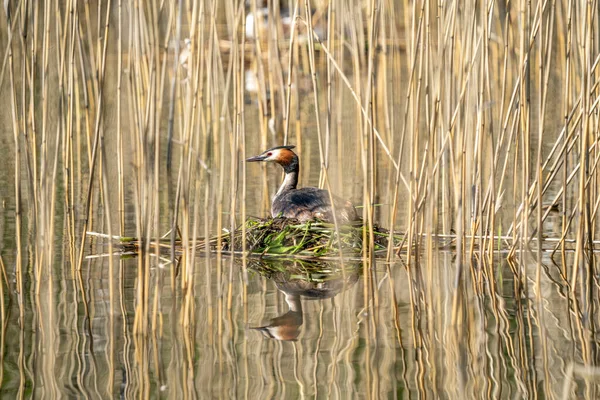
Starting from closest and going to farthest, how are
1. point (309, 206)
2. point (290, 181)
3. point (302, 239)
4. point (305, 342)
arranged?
point (305, 342) < point (302, 239) < point (309, 206) < point (290, 181)

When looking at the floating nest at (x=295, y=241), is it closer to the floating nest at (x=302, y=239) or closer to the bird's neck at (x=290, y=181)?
the floating nest at (x=302, y=239)

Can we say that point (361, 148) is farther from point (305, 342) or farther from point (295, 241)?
point (305, 342)

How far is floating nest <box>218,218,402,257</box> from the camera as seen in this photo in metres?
5.43

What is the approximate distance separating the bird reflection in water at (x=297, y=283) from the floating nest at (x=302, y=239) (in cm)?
11

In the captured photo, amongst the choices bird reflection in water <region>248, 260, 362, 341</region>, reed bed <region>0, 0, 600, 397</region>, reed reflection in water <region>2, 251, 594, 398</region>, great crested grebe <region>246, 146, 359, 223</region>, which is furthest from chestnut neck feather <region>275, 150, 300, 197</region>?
reed reflection in water <region>2, 251, 594, 398</region>

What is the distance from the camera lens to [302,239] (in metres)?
5.47

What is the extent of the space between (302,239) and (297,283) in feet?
1.91

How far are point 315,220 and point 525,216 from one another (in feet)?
5.37

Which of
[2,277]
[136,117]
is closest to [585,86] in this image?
[136,117]

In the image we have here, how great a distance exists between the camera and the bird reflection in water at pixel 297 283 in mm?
4062

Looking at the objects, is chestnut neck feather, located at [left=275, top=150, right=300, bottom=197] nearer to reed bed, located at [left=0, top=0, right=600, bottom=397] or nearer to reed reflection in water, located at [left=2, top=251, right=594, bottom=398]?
reed bed, located at [left=0, top=0, right=600, bottom=397]

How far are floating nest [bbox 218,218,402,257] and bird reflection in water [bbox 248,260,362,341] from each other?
4.5 inches

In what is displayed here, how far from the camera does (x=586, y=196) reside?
448 centimetres

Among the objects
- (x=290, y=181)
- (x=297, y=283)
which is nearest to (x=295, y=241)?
(x=297, y=283)
